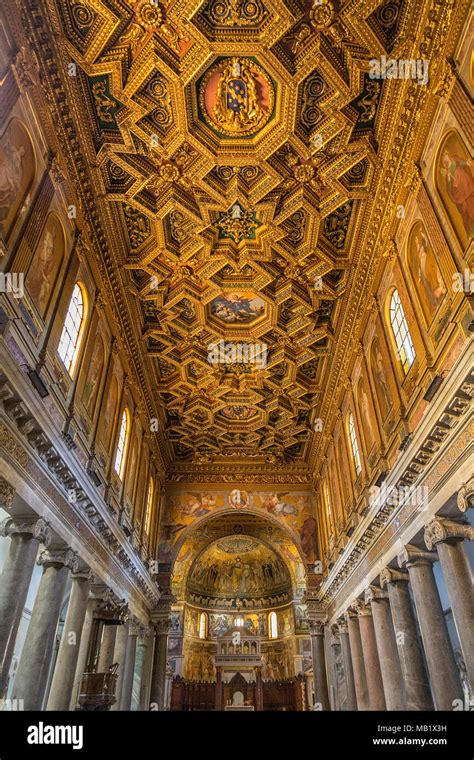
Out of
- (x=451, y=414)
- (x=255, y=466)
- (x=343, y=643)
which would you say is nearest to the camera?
(x=451, y=414)

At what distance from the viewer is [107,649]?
48.0ft

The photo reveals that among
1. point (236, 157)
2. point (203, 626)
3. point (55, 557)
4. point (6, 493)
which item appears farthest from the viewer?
point (203, 626)

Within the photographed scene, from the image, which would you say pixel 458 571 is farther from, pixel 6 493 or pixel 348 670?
pixel 348 670

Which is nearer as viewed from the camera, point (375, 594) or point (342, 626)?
point (375, 594)

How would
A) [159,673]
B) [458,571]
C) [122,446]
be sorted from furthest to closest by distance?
[159,673], [122,446], [458,571]

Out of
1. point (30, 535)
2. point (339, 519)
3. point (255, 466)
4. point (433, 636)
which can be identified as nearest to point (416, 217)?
point (433, 636)

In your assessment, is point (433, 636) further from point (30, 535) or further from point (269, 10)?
point (269, 10)

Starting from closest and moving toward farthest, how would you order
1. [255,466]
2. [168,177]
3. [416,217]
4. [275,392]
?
[416,217]
[168,177]
[275,392]
[255,466]

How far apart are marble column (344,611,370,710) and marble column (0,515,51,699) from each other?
1064 cm

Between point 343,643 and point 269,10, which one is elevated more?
point 269,10

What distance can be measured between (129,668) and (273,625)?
16566mm

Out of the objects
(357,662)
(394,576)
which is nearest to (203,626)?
(357,662)

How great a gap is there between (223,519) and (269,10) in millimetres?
24142

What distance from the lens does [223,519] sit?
1104 inches
